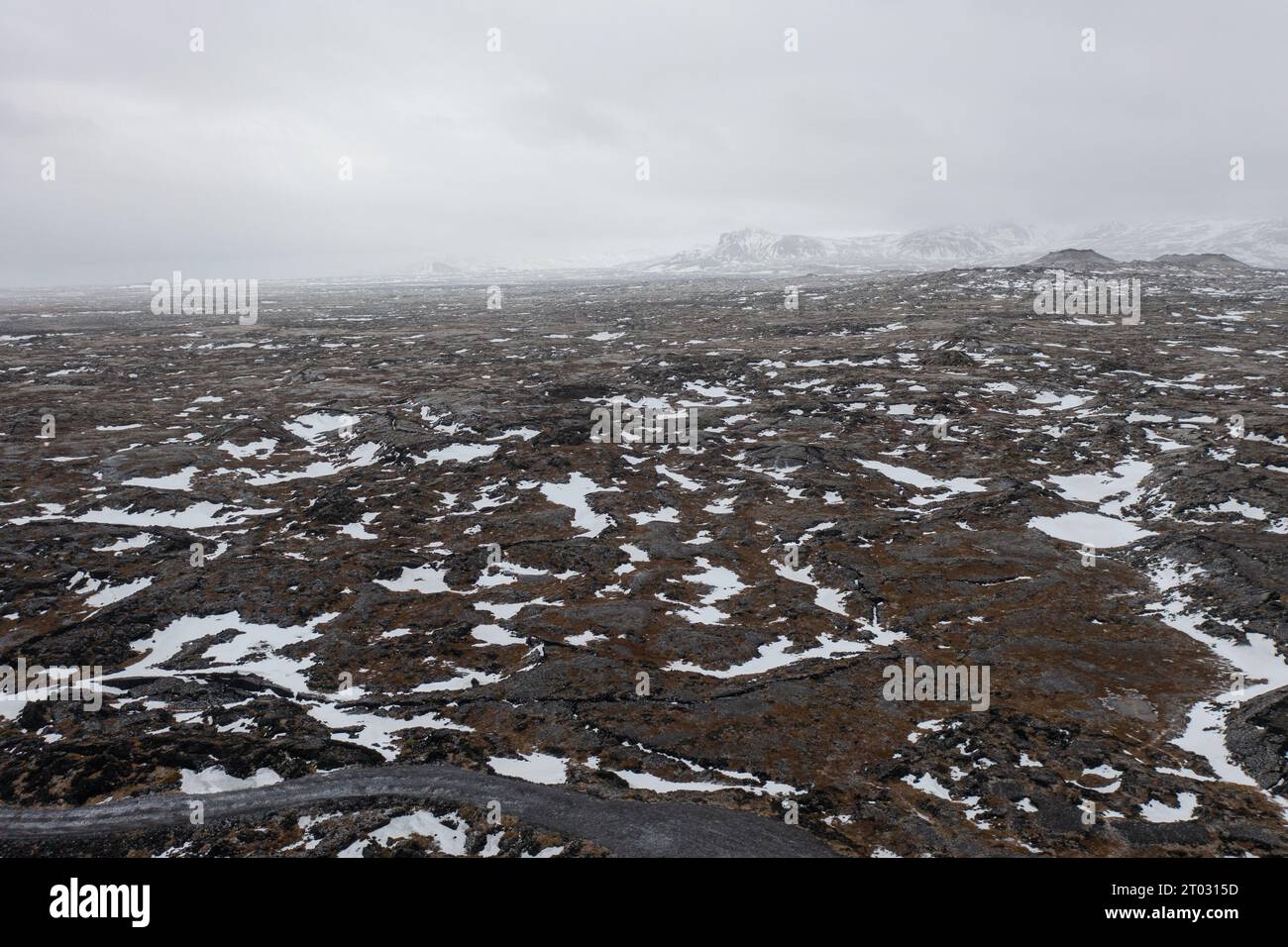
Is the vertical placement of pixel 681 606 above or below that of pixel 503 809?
above

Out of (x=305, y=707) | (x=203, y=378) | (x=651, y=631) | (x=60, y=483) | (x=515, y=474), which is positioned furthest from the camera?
(x=203, y=378)

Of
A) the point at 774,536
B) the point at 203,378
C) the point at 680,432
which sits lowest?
the point at 774,536

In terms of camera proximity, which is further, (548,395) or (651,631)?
(548,395)

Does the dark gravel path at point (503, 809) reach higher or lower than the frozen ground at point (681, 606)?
lower

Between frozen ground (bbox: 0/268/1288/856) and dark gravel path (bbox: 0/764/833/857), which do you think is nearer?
dark gravel path (bbox: 0/764/833/857)

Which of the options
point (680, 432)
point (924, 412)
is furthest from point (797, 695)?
point (924, 412)

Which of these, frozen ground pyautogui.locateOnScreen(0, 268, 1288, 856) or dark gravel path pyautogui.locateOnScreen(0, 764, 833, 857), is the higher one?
frozen ground pyautogui.locateOnScreen(0, 268, 1288, 856)

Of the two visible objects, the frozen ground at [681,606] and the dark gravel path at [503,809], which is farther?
the frozen ground at [681,606]

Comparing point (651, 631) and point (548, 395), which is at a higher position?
point (548, 395)

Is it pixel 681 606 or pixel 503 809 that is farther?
pixel 681 606

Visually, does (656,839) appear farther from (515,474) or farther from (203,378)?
(203,378)

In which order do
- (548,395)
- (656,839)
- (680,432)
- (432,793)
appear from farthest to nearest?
(548,395)
(680,432)
(432,793)
(656,839)
